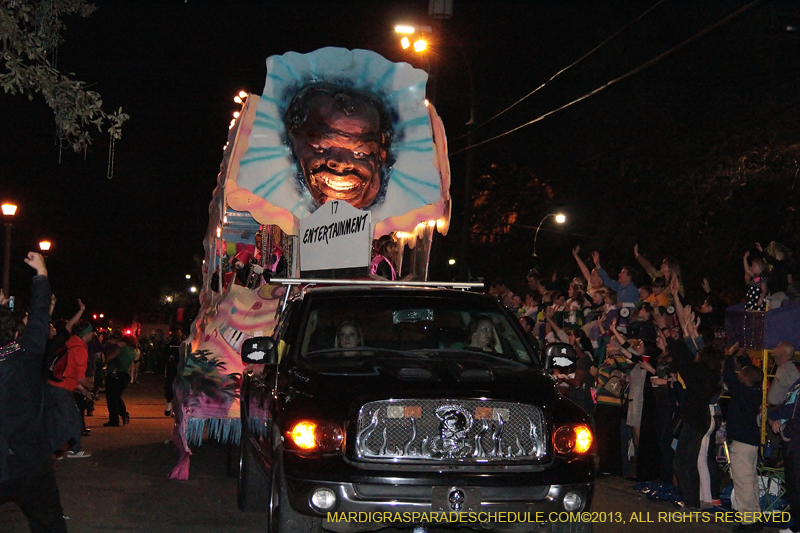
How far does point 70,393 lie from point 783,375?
6164 millimetres

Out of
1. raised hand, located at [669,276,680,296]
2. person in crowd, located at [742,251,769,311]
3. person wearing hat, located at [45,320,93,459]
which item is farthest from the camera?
raised hand, located at [669,276,680,296]

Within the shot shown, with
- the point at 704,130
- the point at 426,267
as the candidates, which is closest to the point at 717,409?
the point at 426,267

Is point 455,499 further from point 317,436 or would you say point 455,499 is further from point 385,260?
point 385,260

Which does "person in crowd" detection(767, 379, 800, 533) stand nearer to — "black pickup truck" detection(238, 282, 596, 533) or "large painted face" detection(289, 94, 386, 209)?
"black pickup truck" detection(238, 282, 596, 533)

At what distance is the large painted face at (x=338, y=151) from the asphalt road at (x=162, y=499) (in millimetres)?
3508

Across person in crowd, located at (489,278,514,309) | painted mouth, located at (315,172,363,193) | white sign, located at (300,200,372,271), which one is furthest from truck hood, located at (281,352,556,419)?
person in crowd, located at (489,278,514,309)

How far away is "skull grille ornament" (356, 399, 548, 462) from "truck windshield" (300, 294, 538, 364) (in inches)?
45.0

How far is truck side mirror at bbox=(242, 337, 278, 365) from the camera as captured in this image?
270 inches

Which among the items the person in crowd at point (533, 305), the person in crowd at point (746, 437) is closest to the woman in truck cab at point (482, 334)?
the person in crowd at point (746, 437)

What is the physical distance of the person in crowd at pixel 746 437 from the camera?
855 cm

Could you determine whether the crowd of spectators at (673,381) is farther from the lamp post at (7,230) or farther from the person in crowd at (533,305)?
the lamp post at (7,230)

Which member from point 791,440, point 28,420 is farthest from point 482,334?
point 28,420

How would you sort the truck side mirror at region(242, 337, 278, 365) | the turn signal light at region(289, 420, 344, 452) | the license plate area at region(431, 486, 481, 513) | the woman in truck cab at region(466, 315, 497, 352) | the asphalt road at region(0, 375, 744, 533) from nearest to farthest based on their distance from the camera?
the license plate area at region(431, 486, 481, 513)
the turn signal light at region(289, 420, 344, 452)
the truck side mirror at region(242, 337, 278, 365)
the woman in truck cab at region(466, 315, 497, 352)
the asphalt road at region(0, 375, 744, 533)

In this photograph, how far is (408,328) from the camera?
7371mm
